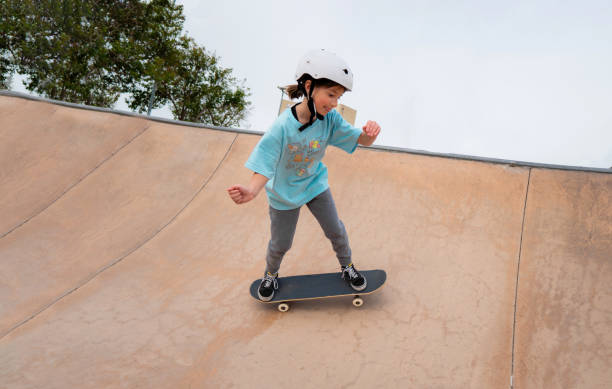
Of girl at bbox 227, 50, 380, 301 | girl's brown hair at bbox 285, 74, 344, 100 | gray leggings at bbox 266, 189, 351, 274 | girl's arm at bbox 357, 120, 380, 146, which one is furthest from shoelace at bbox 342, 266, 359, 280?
girl's brown hair at bbox 285, 74, 344, 100

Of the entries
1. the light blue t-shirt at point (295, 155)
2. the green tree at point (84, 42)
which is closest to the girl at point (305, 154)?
the light blue t-shirt at point (295, 155)

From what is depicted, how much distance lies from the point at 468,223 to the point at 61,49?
74.3 feet

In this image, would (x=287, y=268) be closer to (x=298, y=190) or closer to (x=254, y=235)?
(x=254, y=235)

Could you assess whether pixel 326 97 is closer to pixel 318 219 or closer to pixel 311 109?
pixel 311 109

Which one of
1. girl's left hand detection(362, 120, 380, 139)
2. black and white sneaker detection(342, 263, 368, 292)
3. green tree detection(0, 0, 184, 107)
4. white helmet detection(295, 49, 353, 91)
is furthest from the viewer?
green tree detection(0, 0, 184, 107)

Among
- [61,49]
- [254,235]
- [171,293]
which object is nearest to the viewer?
[171,293]

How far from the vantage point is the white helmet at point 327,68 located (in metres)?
2.46

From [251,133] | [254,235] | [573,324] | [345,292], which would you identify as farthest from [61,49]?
[573,324]

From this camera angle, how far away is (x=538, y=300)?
296 centimetres

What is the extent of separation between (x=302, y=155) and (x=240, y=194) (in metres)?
0.66

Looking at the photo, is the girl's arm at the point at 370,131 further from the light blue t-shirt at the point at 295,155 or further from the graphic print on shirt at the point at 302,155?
the graphic print on shirt at the point at 302,155

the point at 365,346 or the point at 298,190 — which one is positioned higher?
the point at 298,190

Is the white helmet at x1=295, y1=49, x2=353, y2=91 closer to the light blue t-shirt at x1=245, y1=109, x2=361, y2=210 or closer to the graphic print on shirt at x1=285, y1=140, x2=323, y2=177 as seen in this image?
the light blue t-shirt at x1=245, y1=109, x2=361, y2=210

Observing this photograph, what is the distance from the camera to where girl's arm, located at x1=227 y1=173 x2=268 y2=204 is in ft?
7.20
